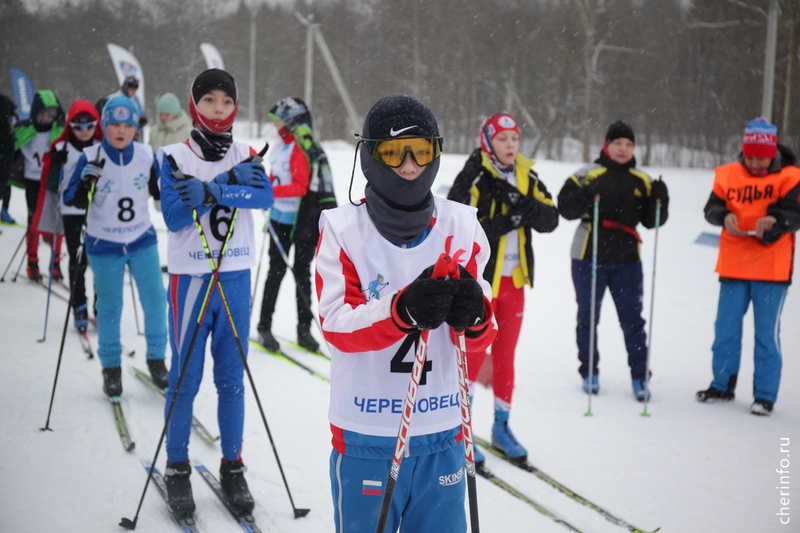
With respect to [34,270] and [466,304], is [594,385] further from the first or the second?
[34,270]

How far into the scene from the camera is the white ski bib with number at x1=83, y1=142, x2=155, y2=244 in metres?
4.05

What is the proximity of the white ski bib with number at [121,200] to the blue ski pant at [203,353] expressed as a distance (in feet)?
4.69

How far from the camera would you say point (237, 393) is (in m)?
2.96

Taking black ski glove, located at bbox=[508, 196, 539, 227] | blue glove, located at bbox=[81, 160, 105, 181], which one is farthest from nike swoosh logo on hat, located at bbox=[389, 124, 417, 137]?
blue glove, located at bbox=[81, 160, 105, 181]

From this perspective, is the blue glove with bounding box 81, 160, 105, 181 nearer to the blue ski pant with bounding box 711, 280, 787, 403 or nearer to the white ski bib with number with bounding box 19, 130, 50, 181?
the white ski bib with number with bounding box 19, 130, 50, 181

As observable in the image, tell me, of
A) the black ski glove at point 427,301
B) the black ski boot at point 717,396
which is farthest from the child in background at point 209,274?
the black ski boot at point 717,396

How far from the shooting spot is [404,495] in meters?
1.71

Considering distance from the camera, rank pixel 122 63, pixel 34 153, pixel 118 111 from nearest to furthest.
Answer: pixel 118 111 < pixel 34 153 < pixel 122 63

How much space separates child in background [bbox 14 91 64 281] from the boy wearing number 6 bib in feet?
12.4

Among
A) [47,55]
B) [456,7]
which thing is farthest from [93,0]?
[456,7]

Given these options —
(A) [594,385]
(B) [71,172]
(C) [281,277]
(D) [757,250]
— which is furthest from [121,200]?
(D) [757,250]

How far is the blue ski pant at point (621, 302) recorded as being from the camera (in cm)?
451

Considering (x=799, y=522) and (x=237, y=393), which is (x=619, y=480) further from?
(x=237, y=393)

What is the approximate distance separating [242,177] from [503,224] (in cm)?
156
